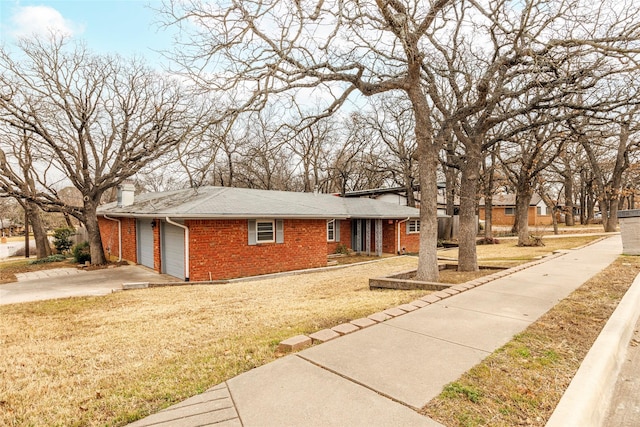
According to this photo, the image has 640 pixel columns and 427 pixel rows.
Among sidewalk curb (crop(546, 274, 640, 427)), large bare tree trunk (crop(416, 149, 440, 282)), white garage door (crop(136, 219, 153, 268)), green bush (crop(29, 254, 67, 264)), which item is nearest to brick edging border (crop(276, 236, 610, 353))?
large bare tree trunk (crop(416, 149, 440, 282))

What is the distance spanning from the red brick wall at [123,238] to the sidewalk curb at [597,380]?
Result: 16.2 meters

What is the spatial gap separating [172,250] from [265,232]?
3.34m

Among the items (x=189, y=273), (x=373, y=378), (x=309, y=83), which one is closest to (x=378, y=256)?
(x=189, y=273)

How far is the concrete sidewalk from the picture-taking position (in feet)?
7.47

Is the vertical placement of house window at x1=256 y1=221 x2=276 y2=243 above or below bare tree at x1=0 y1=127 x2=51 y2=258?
below

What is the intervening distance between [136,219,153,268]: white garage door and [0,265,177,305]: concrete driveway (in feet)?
1.36

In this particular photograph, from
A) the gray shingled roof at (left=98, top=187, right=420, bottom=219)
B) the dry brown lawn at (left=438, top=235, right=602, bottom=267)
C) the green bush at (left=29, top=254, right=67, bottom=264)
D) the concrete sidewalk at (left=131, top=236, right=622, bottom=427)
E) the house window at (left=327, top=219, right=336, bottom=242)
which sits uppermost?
the gray shingled roof at (left=98, top=187, right=420, bottom=219)

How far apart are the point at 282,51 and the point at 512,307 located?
6006mm

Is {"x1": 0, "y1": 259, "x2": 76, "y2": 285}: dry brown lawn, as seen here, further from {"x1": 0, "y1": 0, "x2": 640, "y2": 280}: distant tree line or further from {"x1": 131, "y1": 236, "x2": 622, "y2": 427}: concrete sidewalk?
{"x1": 131, "y1": 236, "x2": 622, "y2": 427}: concrete sidewalk

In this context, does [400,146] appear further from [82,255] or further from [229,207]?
[82,255]

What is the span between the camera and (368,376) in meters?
2.79

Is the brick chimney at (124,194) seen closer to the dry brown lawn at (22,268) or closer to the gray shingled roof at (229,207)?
the gray shingled roof at (229,207)

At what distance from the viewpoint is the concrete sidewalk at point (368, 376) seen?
7.47 ft

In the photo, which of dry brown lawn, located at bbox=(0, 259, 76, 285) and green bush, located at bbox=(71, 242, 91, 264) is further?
green bush, located at bbox=(71, 242, 91, 264)
